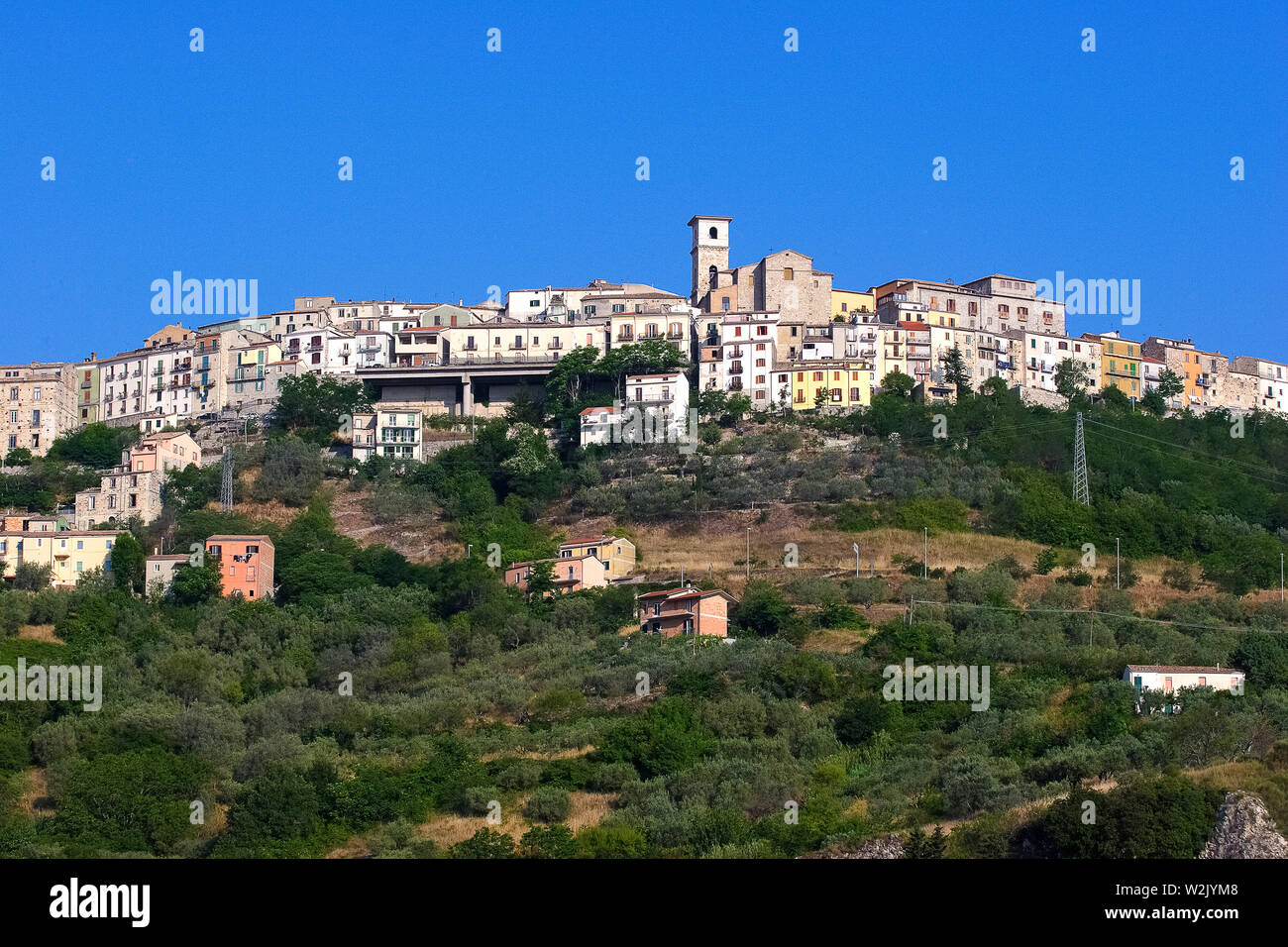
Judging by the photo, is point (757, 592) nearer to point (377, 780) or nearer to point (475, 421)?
point (377, 780)

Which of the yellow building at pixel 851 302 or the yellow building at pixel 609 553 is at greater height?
the yellow building at pixel 851 302

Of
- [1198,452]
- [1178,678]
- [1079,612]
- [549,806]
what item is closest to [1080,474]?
[1198,452]

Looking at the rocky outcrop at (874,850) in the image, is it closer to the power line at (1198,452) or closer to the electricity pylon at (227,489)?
the electricity pylon at (227,489)

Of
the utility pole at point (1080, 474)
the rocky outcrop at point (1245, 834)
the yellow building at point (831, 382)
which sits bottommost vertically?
the rocky outcrop at point (1245, 834)

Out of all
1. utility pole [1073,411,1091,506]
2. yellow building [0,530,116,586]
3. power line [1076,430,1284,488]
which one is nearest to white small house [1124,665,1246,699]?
utility pole [1073,411,1091,506]

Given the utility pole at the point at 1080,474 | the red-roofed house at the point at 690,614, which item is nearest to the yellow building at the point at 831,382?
the utility pole at the point at 1080,474

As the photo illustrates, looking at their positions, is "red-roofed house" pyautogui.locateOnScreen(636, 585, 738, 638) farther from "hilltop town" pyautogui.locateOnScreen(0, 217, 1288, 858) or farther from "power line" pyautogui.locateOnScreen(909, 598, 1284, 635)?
"power line" pyautogui.locateOnScreen(909, 598, 1284, 635)
